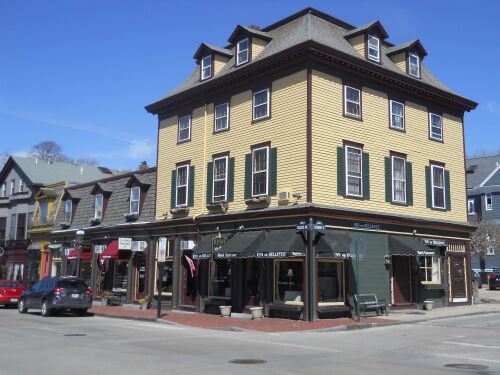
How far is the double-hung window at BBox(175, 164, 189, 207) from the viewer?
28.5m

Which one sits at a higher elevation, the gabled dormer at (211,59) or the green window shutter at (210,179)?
the gabled dormer at (211,59)

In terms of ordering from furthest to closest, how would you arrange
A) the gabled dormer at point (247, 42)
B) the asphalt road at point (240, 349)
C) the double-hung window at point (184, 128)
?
the double-hung window at point (184, 128)
the gabled dormer at point (247, 42)
the asphalt road at point (240, 349)

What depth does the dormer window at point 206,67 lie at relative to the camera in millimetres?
28381

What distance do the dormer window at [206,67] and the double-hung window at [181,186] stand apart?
4.58 meters

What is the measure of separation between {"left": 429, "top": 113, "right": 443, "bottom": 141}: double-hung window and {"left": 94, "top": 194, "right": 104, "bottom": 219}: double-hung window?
20453mm

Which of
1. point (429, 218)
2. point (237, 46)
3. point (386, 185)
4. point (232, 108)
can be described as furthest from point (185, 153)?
point (429, 218)

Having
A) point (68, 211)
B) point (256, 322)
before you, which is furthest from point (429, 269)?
point (68, 211)

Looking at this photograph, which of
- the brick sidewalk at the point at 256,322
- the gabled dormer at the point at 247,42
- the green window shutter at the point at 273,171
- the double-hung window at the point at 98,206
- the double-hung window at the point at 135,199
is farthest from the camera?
the double-hung window at the point at 98,206

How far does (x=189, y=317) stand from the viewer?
78.5ft

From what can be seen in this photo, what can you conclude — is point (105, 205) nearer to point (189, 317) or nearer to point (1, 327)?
point (189, 317)

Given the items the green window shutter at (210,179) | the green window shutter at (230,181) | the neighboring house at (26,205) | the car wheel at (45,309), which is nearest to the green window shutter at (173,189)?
the green window shutter at (210,179)

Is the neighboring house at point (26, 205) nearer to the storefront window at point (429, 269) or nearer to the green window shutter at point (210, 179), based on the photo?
the green window shutter at point (210, 179)

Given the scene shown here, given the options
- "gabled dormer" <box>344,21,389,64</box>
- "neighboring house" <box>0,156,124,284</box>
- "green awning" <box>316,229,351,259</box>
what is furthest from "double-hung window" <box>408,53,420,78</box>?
"neighboring house" <box>0,156,124,284</box>

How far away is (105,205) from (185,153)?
9.90 metres
